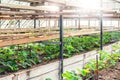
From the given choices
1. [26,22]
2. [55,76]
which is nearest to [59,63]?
[55,76]

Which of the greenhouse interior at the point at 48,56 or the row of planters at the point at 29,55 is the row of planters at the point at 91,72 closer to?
the greenhouse interior at the point at 48,56

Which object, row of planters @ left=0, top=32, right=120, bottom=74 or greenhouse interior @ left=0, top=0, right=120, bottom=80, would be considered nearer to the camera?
greenhouse interior @ left=0, top=0, right=120, bottom=80

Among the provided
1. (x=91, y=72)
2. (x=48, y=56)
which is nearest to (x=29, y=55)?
(x=48, y=56)

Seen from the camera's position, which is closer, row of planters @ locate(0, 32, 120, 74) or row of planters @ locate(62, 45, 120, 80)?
row of planters @ locate(62, 45, 120, 80)

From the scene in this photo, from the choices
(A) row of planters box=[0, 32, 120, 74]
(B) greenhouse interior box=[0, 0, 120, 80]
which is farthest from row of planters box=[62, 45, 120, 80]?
(A) row of planters box=[0, 32, 120, 74]

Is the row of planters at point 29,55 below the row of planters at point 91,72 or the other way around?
the other way around

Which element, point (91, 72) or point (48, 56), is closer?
point (91, 72)

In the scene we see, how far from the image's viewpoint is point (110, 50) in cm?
841

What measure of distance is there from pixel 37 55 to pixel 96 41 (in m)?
3.27

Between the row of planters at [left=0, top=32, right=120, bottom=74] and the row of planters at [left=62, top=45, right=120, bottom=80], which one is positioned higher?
the row of planters at [left=0, top=32, right=120, bottom=74]

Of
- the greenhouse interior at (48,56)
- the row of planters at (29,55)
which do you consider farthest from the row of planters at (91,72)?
the row of planters at (29,55)

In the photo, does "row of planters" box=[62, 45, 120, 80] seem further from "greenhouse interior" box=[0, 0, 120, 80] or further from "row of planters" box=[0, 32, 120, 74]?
"row of planters" box=[0, 32, 120, 74]

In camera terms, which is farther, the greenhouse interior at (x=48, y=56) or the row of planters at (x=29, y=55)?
the row of planters at (x=29, y=55)

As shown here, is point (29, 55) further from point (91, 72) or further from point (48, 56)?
point (91, 72)
